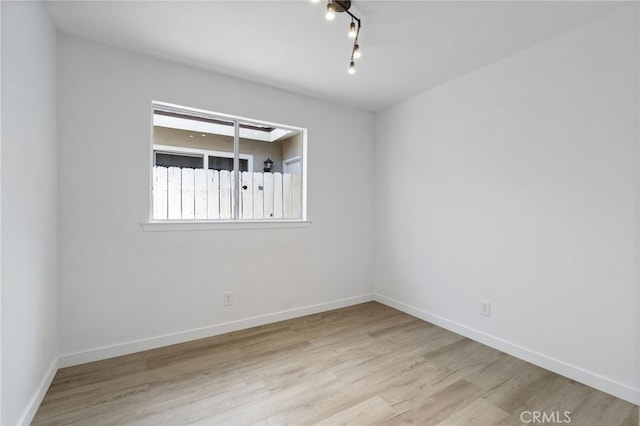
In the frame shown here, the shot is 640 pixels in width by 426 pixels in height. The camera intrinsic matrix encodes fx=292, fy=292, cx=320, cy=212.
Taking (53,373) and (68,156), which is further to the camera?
(68,156)

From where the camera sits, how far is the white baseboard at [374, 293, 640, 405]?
1907mm

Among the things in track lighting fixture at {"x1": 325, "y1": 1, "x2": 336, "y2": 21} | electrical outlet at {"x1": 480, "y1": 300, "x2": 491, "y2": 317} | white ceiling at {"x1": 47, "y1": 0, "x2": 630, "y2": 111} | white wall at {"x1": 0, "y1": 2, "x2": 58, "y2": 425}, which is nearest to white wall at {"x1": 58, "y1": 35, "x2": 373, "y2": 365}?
white wall at {"x1": 0, "y1": 2, "x2": 58, "y2": 425}

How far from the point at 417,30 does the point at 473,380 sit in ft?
8.51

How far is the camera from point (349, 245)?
3793mm

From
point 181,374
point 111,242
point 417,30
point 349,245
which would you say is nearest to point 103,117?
point 111,242

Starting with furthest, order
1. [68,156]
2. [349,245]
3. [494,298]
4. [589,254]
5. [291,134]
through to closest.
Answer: [349,245] < [291,134] < [494,298] < [68,156] < [589,254]

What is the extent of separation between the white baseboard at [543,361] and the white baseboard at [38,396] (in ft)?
10.7

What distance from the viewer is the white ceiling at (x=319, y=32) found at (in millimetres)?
1921

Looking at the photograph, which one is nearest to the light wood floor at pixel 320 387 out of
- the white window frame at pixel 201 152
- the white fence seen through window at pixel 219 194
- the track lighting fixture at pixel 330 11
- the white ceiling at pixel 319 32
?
the white fence seen through window at pixel 219 194

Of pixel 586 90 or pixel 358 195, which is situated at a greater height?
pixel 586 90

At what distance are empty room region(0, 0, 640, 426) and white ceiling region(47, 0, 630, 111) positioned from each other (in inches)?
0.8

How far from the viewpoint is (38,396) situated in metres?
1.79

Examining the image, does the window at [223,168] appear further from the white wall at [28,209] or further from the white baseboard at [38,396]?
the white baseboard at [38,396]

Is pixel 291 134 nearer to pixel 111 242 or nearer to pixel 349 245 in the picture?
pixel 349 245
